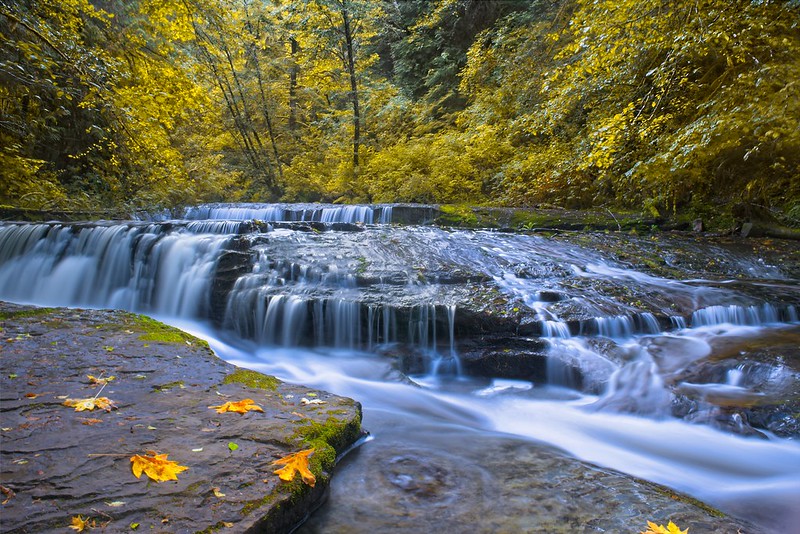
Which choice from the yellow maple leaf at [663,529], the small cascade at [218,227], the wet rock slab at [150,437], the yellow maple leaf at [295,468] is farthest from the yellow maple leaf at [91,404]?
the small cascade at [218,227]

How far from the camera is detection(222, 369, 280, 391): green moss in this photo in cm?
289

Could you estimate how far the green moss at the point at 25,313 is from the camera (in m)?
3.82

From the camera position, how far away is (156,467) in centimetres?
179

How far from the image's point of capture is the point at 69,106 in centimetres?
1050

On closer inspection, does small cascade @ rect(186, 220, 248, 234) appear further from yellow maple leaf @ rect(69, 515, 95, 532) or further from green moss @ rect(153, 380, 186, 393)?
yellow maple leaf @ rect(69, 515, 95, 532)

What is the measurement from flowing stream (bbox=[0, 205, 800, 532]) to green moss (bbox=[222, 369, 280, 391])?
750mm

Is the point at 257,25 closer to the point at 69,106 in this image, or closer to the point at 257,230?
the point at 69,106

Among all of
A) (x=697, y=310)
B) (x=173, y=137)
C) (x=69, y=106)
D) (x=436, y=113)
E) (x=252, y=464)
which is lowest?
(x=252, y=464)

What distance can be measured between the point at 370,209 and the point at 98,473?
879cm

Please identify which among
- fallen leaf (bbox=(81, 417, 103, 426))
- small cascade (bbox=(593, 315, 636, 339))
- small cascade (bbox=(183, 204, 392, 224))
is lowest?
fallen leaf (bbox=(81, 417, 103, 426))

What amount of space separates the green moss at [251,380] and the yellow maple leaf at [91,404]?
2.22 ft

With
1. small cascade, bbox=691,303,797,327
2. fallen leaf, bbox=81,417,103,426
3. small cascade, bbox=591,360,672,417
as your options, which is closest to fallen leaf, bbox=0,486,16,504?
fallen leaf, bbox=81,417,103,426

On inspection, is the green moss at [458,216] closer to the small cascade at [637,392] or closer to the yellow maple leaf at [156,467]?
the small cascade at [637,392]

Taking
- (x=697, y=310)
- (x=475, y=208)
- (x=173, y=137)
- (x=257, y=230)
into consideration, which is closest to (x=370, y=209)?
(x=475, y=208)
